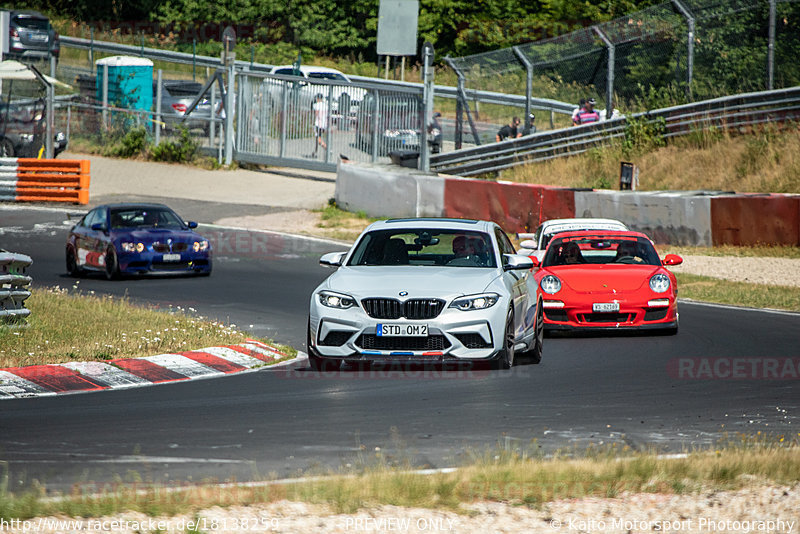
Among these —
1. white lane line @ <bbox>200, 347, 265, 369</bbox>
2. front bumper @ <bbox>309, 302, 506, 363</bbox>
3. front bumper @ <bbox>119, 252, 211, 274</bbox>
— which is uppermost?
front bumper @ <bbox>119, 252, 211, 274</bbox>

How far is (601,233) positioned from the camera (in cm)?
1489

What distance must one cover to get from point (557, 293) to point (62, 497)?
322 inches

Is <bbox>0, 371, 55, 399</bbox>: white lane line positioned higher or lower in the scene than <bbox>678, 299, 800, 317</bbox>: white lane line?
lower

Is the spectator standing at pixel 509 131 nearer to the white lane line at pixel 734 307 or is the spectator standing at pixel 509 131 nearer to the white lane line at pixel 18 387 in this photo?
the white lane line at pixel 734 307

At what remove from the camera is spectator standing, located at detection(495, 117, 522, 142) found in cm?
3247

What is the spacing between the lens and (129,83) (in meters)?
39.9

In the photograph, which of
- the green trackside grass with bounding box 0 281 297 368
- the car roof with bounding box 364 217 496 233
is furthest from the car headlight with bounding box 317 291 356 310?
the green trackside grass with bounding box 0 281 297 368

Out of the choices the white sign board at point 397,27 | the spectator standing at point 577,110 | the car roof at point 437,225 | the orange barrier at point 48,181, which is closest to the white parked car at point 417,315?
the car roof at point 437,225

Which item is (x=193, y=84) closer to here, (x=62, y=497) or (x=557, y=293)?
(x=557, y=293)

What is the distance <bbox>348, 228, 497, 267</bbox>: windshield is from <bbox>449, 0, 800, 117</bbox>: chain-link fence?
1685cm

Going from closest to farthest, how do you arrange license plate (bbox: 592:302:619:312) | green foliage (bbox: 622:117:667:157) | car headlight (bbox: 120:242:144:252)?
license plate (bbox: 592:302:619:312) → car headlight (bbox: 120:242:144:252) → green foliage (bbox: 622:117:667:157)

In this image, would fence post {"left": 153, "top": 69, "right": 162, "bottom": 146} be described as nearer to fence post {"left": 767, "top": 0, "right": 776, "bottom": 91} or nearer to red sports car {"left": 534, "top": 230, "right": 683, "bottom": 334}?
fence post {"left": 767, "top": 0, "right": 776, "bottom": 91}

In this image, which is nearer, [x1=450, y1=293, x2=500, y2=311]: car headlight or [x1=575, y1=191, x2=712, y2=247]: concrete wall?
[x1=450, y1=293, x2=500, y2=311]: car headlight

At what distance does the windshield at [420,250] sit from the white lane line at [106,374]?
2313 mm
